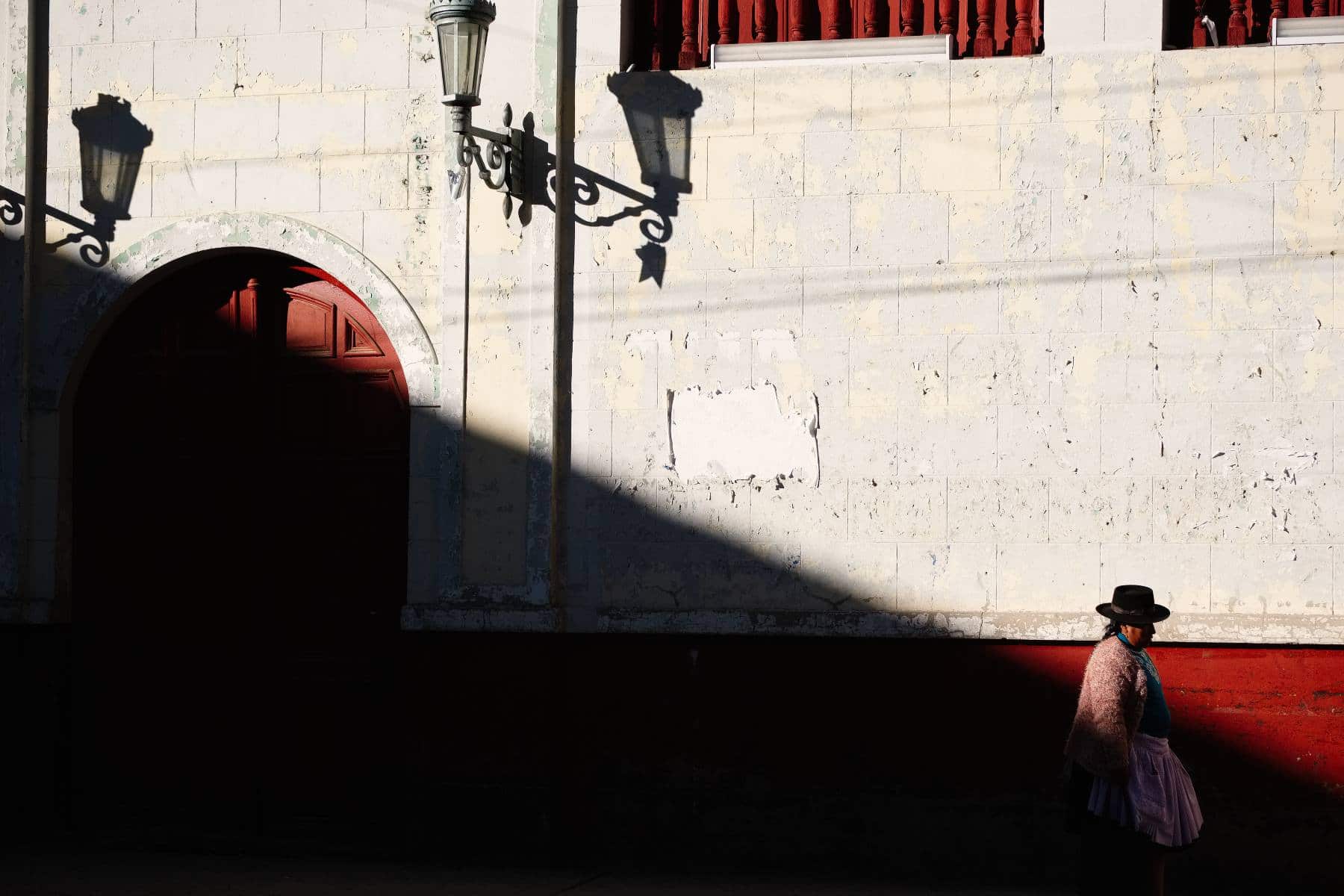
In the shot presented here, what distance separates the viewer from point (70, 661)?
29.5 feet

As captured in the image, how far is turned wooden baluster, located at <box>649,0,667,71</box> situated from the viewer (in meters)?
8.63

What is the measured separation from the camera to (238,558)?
900 centimetres

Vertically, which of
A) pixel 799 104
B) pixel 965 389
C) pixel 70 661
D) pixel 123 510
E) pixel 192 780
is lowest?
pixel 192 780

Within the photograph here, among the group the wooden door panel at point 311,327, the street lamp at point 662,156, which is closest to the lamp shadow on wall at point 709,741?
the wooden door panel at point 311,327

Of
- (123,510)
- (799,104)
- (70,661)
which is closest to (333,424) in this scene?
(123,510)

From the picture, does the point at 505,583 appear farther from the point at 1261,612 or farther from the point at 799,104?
the point at 1261,612

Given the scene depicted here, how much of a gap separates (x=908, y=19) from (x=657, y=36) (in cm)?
134

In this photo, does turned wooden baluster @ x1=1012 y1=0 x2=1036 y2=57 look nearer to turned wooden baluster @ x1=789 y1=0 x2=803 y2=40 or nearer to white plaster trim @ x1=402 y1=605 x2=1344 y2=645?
turned wooden baluster @ x1=789 y1=0 x2=803 y2=40

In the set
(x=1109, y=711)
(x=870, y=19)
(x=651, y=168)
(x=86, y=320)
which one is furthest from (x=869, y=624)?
(x=86, y=320)

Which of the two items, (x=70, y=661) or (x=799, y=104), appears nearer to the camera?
(x=799, y=104)

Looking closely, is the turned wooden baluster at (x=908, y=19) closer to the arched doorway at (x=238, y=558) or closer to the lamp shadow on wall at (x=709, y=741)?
the lamp shadow on wall at (x=709, y=741)

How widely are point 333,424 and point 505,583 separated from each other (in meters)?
1.39

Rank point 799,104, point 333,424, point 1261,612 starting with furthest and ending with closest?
point 333,424 < point 799,104 < point 1261,612

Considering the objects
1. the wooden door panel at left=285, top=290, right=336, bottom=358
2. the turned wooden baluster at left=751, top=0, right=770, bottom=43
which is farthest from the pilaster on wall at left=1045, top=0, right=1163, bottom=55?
the wooden door panel at left=285, top=290, right=336, bottom=358
